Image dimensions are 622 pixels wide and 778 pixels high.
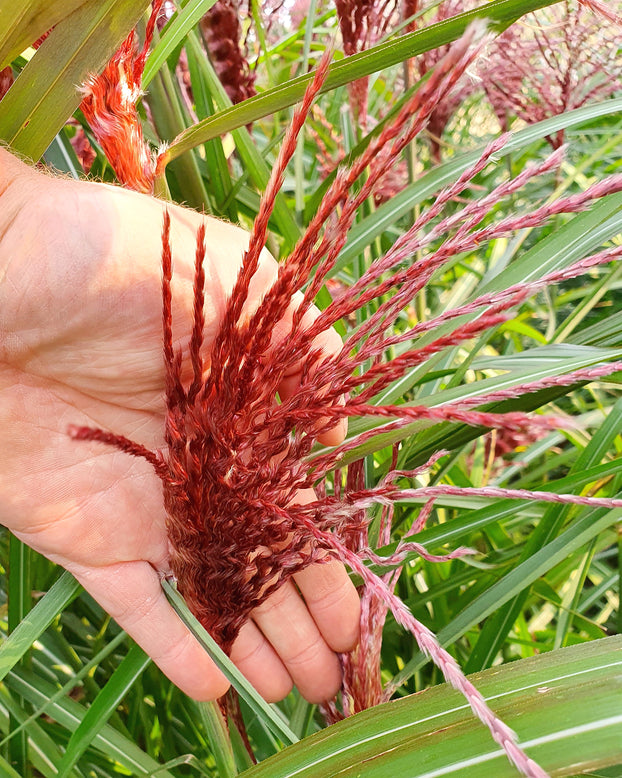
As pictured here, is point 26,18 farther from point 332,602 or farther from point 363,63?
point 332,602

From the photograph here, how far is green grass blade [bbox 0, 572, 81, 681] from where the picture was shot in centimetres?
54

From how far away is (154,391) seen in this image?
70 centimetres

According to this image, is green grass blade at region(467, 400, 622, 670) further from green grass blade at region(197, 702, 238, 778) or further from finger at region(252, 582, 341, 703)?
green grass blade at region(197, 702, 238, 778)

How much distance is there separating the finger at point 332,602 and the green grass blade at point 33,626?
0.86 feet

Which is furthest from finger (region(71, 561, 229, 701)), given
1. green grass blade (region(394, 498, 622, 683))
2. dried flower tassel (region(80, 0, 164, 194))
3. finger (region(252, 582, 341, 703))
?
dried flower tassel (region(80, 0, 164, 194))

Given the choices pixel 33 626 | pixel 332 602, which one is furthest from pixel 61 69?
pixel 332 602

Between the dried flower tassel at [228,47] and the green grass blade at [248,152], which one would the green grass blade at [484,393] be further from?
the dried flower tassel at [228,47]

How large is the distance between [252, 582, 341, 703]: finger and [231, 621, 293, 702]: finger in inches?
0.5

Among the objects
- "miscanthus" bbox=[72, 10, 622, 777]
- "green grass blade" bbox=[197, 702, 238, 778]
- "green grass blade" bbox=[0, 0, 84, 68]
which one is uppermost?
"green grass blade" bbox=[0, 0, 84, 68]

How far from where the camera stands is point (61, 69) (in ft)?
1.72

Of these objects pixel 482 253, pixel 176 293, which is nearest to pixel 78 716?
pixel 176 293

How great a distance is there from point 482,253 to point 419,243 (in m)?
1.18

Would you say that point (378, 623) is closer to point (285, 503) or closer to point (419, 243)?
point (285, 503)

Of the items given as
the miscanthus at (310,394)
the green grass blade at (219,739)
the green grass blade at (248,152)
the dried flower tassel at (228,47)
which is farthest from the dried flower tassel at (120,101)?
the green grass blade at (219,739)
